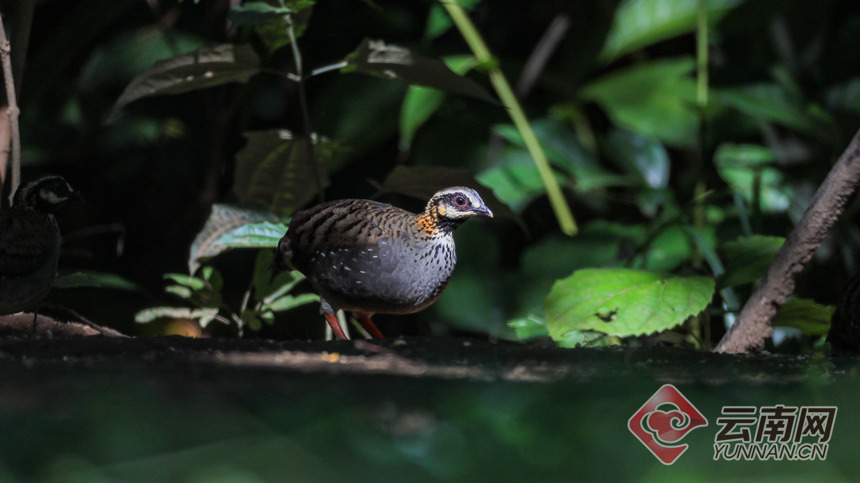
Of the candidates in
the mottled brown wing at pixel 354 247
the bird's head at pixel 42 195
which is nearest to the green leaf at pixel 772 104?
the mottled brown wing at pixel 354 247

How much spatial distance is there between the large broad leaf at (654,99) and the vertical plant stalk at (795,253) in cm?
167

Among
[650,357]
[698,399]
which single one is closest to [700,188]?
[650,357]

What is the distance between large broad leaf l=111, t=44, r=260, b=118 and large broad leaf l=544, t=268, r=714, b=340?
1201 millimetres

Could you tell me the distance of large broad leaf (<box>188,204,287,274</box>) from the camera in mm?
2404

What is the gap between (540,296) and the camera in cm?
333

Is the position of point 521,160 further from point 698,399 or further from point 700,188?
point 698,399

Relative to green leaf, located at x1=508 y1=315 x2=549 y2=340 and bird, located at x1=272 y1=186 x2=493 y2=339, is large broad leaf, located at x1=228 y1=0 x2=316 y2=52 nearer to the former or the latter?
bird, located at x1=272 y1=186 x2=493 y2=339

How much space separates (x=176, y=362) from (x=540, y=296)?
2055mm

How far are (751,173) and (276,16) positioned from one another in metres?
2.55

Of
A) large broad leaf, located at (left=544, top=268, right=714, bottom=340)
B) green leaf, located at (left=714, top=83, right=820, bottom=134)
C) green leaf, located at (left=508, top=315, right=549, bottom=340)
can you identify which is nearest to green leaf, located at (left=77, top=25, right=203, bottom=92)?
green leaf, located at (left=508, top=315, right=549, bottom=340)

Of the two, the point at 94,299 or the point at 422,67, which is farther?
the point at 94,299

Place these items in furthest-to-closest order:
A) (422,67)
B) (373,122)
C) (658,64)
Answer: (658,64)
(373,122)
(422,67)

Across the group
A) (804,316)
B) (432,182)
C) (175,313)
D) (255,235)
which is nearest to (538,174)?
(432,182)

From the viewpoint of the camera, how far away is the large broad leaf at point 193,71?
239cm
